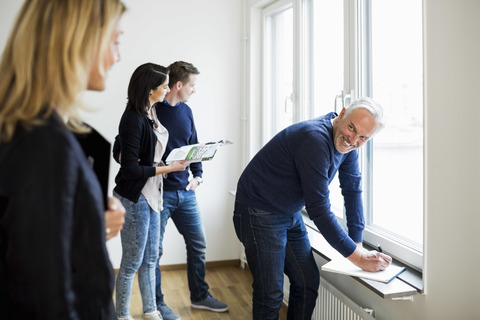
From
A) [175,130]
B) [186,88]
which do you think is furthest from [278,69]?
[175,130]

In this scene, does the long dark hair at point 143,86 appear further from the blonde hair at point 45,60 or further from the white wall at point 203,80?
the blonde hair at point 45,60

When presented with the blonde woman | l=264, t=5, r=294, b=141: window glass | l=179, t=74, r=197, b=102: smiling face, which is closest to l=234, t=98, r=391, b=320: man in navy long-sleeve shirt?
l=179, t=74, r=197, b=102: smiling face

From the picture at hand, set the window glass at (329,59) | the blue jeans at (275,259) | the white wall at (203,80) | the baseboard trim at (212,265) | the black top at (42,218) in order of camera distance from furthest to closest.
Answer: the baseboard trim at (212,265) → the white wall at (203,80) → the window glass at (329,59) → the blue jeans at (275,259) → the black top at (42,218)

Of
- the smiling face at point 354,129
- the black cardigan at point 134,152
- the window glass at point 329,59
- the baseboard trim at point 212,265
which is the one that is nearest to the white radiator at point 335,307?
the window glass at point 329,59

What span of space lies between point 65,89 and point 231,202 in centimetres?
309

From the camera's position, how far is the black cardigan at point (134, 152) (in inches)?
91.3

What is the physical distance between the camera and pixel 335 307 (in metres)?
2.23

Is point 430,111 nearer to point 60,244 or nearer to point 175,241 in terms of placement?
point 60,244

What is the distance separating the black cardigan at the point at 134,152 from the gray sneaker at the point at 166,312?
2.92 feet

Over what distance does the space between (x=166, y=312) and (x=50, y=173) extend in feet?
7.47

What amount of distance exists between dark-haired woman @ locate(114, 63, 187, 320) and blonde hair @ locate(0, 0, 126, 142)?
56.8 inches

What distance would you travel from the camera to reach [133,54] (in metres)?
3.59

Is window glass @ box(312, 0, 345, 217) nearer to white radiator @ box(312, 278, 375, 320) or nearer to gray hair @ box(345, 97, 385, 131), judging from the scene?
white radiator @ box(312, 278, 375, 320)

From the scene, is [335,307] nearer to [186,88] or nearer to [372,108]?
[372,108]
